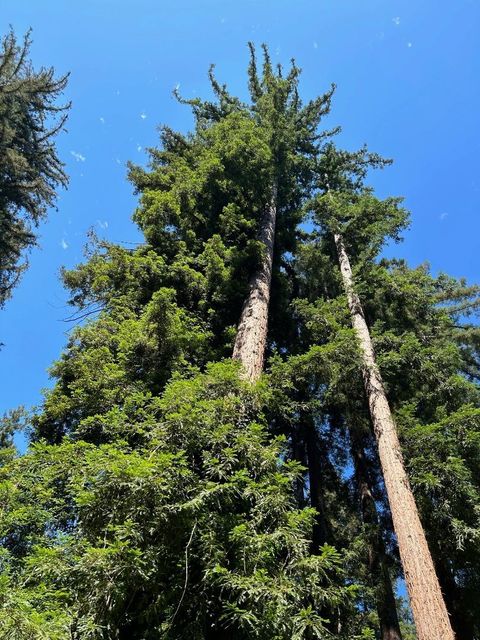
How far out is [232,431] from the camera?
611cm

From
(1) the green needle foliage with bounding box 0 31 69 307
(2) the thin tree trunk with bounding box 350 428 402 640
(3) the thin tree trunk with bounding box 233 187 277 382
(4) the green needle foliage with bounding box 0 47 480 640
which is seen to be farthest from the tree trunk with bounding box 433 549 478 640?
(1) the green needle foliage with bounding box 0 31 69 307

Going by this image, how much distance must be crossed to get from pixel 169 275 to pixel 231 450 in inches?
221

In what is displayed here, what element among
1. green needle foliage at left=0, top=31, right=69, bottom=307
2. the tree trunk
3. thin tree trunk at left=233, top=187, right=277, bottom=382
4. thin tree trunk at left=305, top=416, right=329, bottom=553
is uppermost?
green needle foliage at left=0, top=31, right=69, bottom=307

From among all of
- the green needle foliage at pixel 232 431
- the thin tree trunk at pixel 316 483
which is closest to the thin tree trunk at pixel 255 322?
the green needle foliage at pixel 232 431

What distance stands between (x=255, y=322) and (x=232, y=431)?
3685mm

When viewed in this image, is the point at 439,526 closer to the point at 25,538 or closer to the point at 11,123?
the point at 25,538

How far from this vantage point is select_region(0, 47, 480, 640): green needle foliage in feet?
15.9

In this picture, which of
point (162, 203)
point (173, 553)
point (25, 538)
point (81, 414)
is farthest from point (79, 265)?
point (173, 553)

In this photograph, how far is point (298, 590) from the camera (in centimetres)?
495

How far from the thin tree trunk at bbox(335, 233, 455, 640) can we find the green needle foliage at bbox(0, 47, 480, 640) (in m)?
0.42

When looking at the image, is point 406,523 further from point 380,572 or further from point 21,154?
point 21,154

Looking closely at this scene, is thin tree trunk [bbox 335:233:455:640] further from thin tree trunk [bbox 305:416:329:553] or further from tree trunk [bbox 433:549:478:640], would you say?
thin tree trunk [bbox 305:416:329:553]

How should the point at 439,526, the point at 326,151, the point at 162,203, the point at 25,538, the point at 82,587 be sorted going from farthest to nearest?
the point at 326,151 → the point at 162,203 → the point at 439,526 → the point at 25,538 → the point at 82,587

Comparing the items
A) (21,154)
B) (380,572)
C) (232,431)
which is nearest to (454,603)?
(380,572)
